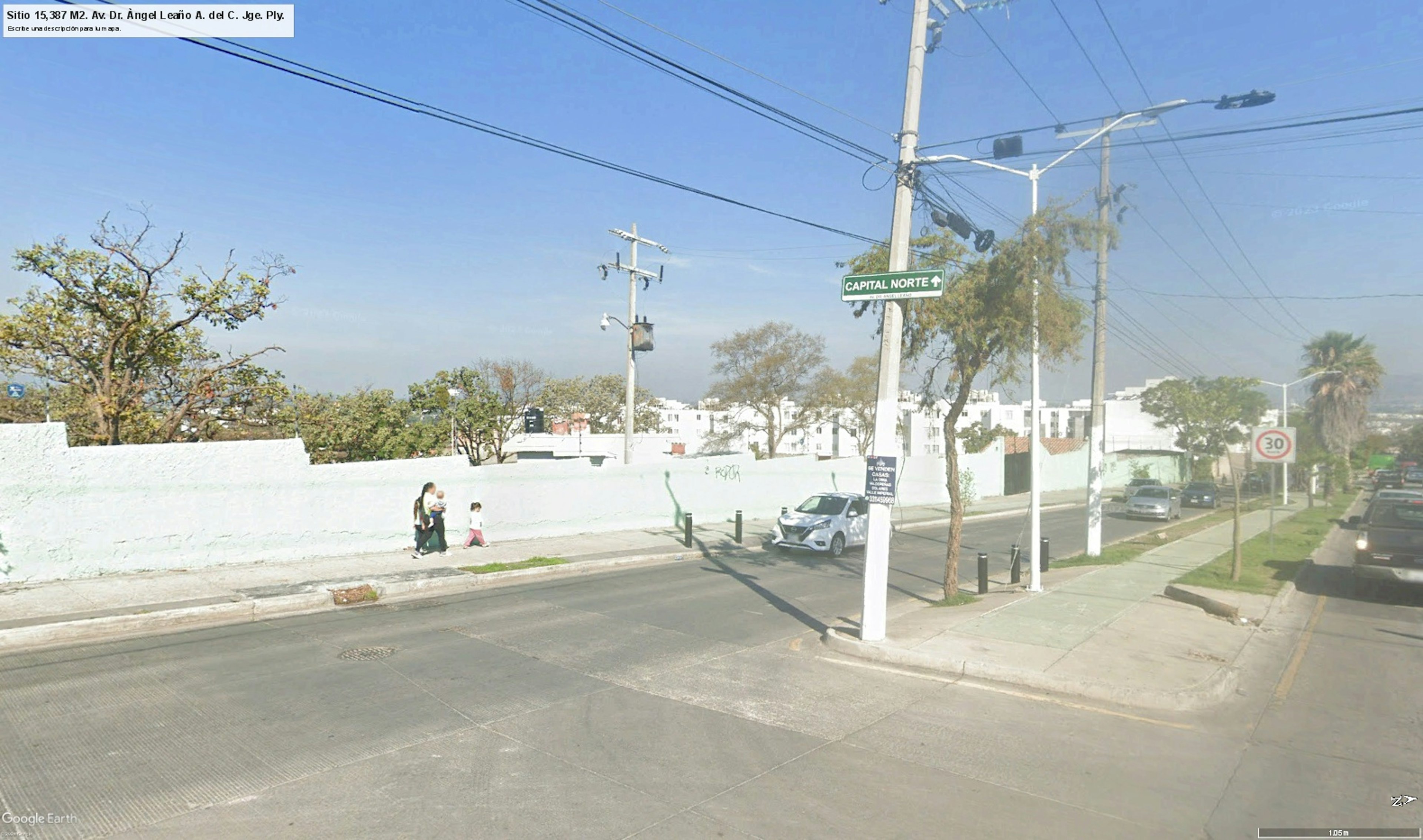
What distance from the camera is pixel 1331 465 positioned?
147ft

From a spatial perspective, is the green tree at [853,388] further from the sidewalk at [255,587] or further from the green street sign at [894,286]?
the green street sign at [894,286]

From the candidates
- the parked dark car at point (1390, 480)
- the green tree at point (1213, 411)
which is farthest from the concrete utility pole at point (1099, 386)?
the parked dark car at point (1390, 480)

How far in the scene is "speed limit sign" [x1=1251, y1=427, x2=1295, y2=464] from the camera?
1572 centimetres

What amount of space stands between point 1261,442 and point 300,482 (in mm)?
18803

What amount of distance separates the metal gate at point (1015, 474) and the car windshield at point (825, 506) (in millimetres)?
30872

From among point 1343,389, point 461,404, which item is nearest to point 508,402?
point 461,404

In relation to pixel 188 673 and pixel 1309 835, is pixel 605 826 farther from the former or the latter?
pixel 188 673

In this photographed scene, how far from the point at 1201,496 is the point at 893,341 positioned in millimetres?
36447

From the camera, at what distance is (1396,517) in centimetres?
1484

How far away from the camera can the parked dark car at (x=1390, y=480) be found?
140 feet

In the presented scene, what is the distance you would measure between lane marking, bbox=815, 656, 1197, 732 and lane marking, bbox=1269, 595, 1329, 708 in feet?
5.23

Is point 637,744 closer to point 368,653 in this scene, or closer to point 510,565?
point 368,653

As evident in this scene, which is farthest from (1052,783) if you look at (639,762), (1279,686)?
(1279,686)

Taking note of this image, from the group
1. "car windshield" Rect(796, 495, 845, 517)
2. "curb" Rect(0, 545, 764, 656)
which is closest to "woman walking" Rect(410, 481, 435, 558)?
"curb" Rect(0, 545, 764, 656)
